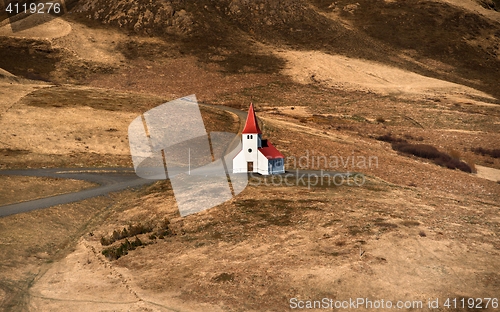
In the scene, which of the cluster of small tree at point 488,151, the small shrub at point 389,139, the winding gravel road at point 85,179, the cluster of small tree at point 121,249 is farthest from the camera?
the small shrub at point 389,139

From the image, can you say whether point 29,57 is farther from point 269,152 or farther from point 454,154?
point 454,154

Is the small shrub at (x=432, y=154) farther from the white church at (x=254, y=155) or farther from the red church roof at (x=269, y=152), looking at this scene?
the white church at (x=254, y=155)

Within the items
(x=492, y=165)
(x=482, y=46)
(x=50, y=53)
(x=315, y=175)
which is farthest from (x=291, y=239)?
(x=482, y=46)

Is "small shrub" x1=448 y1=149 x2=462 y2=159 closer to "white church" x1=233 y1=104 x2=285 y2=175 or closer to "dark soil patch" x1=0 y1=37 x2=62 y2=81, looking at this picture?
"white church" x1=233 y1=104 x2=285 y2=175

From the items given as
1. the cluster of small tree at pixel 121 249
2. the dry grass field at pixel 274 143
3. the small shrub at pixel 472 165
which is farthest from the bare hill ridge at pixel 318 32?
the cluster of small tree at pixel 121 249

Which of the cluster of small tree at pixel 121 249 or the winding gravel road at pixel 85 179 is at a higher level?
the cluster of small tree at pixel 121 249

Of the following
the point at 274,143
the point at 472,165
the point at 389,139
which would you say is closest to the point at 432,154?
the point at 472,165
